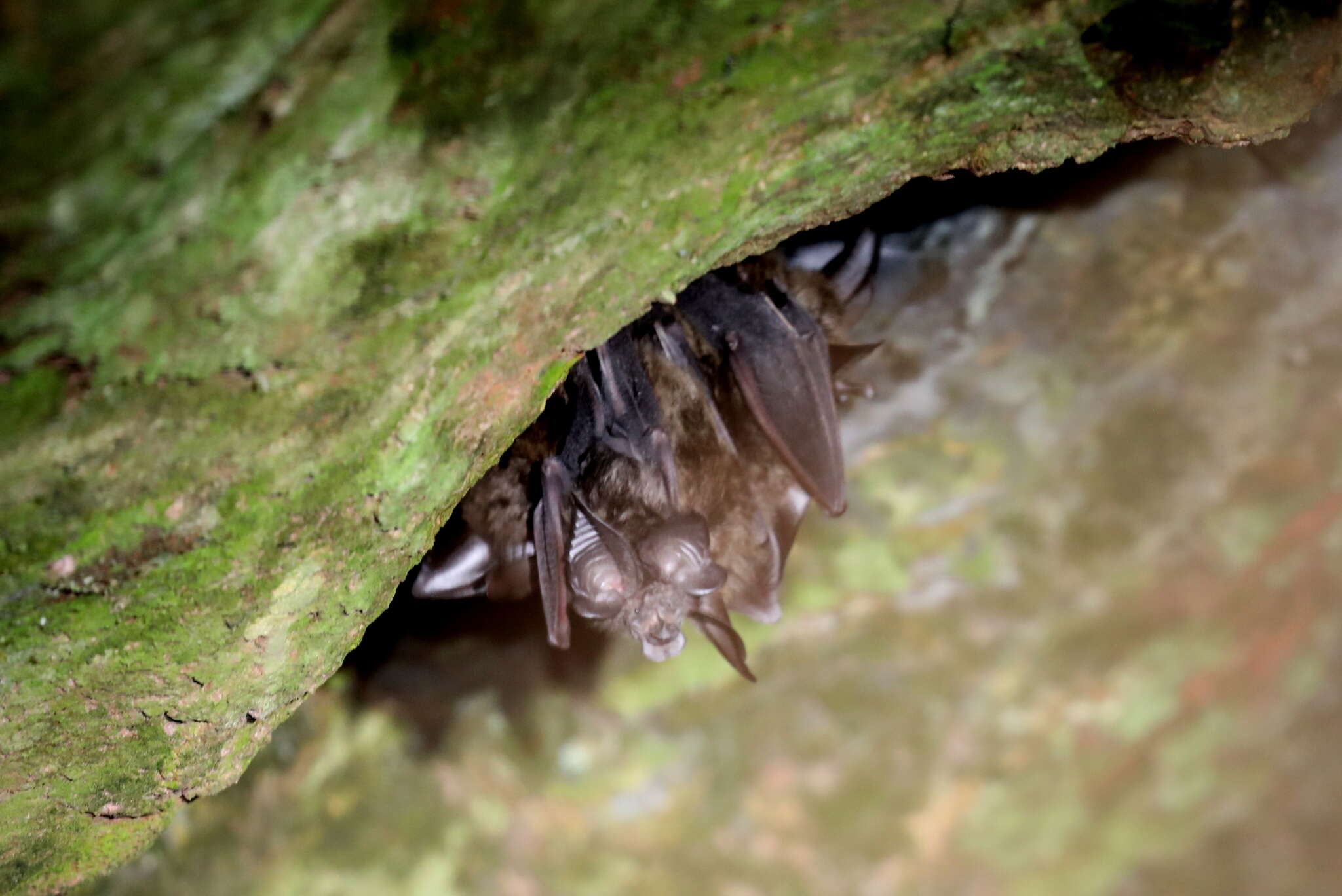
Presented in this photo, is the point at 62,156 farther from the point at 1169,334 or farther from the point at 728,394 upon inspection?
the point at 1169,334

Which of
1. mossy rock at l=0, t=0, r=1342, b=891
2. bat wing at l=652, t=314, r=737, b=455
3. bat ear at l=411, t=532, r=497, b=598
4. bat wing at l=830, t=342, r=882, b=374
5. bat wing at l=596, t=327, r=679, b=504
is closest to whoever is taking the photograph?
mossy rock at l=0, t=0, r=1342, b=891

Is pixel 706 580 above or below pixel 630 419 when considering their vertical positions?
below

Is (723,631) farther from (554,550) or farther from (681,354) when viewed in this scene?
(681,354)

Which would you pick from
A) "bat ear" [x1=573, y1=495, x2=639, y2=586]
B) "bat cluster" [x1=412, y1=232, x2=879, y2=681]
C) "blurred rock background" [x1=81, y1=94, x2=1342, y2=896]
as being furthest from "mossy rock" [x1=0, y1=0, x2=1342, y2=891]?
"blurred rock background" [x1=81, y1=94, x2=1342, y2=896]

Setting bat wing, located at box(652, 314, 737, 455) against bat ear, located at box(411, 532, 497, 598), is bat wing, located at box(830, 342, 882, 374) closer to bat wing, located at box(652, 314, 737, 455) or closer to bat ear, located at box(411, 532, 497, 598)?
bat wing, located at box(652, 314, 737, 455)


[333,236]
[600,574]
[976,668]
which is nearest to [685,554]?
[600,574]

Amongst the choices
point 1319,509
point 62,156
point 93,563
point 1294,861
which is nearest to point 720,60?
point 62,156

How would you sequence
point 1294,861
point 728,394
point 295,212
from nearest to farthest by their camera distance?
1. point 295,212
2. point 728,394
3. point 1294,861
